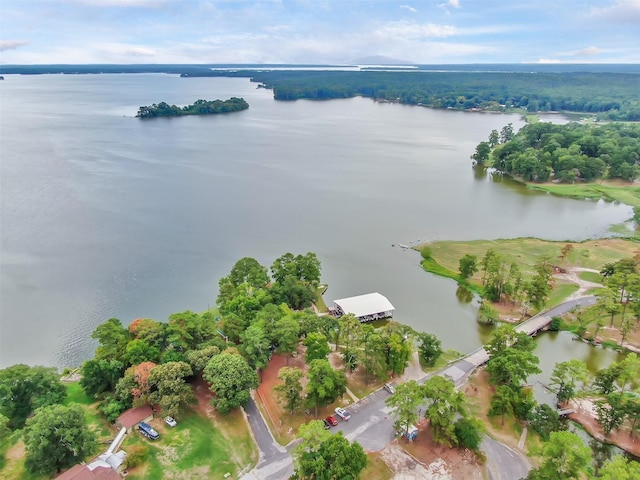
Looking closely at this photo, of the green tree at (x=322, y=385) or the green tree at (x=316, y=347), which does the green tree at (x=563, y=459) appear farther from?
the green tree at (x=316, y=347)

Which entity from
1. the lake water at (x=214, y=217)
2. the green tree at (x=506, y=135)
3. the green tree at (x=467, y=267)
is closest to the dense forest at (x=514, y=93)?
the green tree at (x=506, y=135)

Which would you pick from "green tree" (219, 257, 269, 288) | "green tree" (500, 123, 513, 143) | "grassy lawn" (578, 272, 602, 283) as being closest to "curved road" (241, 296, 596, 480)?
"green tree" (219, 257, 269, 288)

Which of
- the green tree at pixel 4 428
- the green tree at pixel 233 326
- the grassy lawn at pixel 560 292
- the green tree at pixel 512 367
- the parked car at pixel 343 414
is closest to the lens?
the green tree at pixel 4 428

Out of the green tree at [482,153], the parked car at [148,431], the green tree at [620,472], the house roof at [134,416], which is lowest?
the parked car at [148,431]

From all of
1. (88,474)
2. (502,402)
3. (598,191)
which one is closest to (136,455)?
(88,474)

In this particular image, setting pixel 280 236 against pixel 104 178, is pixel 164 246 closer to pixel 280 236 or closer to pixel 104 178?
pixel 280 236

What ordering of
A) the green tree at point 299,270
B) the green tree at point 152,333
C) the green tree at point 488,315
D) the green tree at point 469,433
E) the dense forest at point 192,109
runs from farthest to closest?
the dense forest at point 192,109 < the green tree at point 299,270 < the green tree at point 488,315 < the green tree at point 152,333 < the green tree at point 469,433

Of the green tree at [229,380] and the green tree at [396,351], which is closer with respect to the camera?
the green tree at [229,380]
